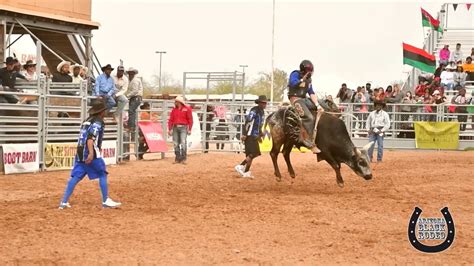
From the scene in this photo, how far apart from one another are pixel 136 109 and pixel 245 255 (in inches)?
517

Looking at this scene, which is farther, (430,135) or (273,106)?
(273,106)

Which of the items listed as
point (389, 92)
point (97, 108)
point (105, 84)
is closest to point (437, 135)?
point (389, 92)

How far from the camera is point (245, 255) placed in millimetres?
7074

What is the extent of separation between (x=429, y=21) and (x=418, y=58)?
630 cm

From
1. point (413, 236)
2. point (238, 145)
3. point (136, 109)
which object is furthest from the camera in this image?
point (238, 145)

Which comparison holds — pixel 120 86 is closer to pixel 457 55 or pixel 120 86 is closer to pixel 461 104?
pixel 461 104

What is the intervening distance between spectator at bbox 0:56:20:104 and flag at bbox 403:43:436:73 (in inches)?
723

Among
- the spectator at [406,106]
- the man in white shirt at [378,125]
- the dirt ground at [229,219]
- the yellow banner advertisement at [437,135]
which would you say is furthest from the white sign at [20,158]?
the yellow banner advertisement at [437,135]

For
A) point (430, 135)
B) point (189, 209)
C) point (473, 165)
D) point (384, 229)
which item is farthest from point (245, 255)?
point (430, 135)

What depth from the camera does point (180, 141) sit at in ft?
65.6

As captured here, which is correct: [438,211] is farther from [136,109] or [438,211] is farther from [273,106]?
[273,106]

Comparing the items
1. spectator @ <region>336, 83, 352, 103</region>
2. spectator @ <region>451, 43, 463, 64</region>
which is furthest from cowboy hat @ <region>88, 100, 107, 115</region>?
spectator @ <region>451, 43, 463, 64</region>

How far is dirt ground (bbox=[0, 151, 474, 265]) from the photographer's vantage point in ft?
23.3

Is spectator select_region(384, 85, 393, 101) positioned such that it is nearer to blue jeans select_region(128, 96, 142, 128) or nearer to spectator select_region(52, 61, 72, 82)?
blue jeans select_region(128, 96, 142, 128)
